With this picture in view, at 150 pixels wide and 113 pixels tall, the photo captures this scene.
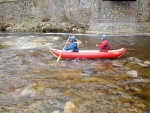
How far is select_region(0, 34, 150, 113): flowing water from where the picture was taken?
6.94 m

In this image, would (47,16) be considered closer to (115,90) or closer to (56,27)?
(56,27)

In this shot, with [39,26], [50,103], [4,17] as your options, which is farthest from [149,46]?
[4,17]

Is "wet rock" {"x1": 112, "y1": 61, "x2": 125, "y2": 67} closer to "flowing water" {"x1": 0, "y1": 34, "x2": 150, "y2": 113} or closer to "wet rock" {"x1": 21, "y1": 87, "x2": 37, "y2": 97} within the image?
"flowing water" {"x1": 0, "y1": 34, "x2": 150, "y2": 113}

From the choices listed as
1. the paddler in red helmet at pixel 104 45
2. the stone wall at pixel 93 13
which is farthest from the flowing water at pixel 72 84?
the stone wall at pixel 93 13

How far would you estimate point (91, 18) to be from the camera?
74.1 ft

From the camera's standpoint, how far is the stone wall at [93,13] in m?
21.4

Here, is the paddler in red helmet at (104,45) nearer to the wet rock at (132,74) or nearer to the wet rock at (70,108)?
the wet rock at (132,74)

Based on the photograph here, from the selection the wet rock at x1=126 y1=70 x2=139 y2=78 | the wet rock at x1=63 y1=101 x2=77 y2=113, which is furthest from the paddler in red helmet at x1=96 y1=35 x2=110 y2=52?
the wet rock at x1=63 y1=101 x2=77 y2=113

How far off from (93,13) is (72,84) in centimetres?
1489

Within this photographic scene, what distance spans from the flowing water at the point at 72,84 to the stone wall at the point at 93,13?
877 centimetres

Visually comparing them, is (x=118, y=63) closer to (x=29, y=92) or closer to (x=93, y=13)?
(x=29, y=92)

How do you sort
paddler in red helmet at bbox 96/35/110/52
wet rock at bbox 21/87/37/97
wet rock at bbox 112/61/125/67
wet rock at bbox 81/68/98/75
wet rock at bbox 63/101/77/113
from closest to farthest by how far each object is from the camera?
wet rock at bbox 63/101/77/113
wet rock at bbox 21/87/37/97
wet rock at bbox 81/68/98/75
wet rock at bbox 112/61/125/67
paddler in red helmet at bbox 96/35/110/52

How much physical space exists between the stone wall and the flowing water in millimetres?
8775

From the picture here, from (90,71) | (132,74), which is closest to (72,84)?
(90,71)
